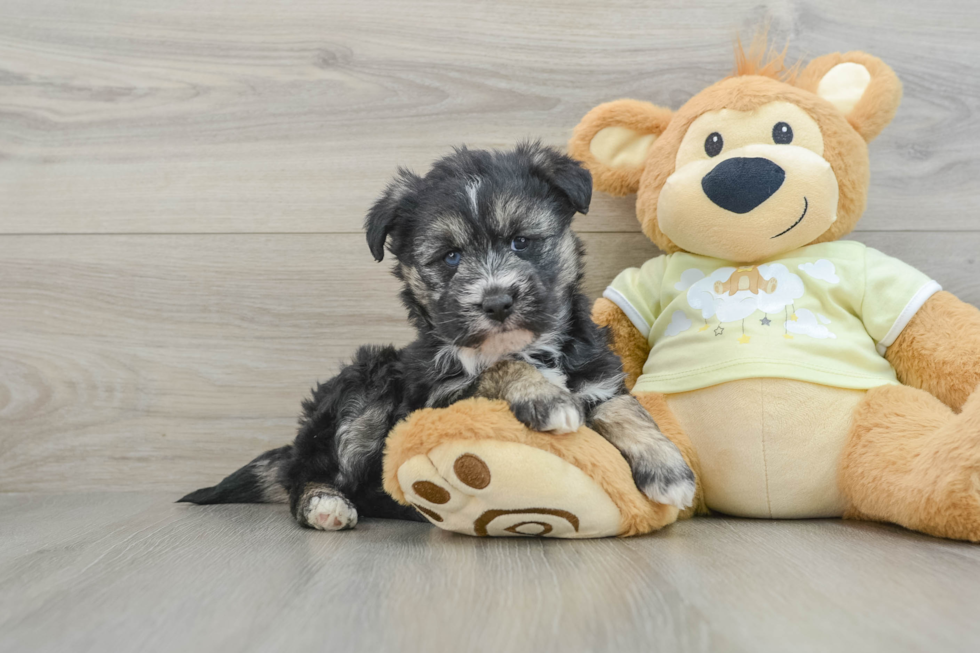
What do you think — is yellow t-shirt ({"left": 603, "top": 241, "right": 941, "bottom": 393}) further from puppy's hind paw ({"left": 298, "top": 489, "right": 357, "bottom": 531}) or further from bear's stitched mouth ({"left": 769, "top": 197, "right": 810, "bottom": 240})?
puppy's hind paw ({"left": 298, "top": 489, "right": 357, "bottom": 531})

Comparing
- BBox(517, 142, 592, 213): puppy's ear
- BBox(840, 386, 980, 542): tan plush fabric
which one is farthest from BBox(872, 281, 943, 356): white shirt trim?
BBox(517, 142, 592, 213): puppy's ear

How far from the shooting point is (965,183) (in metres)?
2.34

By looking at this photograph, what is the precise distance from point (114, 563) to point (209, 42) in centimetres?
176

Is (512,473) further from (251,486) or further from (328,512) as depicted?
(251,486)

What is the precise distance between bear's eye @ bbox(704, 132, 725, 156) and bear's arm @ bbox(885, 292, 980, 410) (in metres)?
0.65

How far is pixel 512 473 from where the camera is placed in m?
1.42

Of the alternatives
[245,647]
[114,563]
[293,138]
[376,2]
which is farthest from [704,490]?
[376,2]

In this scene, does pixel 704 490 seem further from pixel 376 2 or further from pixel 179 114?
pixel 179 114

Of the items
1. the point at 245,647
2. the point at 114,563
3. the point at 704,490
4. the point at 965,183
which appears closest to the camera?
the point at 245,647

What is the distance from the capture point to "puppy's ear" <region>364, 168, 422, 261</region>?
1790 mm

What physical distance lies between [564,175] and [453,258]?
35 centimetres

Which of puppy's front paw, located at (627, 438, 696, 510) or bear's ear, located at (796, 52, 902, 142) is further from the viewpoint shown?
bear's ear, located at (796, 52, 902, 142)

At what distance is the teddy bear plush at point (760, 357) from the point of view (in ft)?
4.78

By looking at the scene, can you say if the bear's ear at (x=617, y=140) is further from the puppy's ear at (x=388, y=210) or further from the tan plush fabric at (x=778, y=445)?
the tan plush fabric at (x=778, y=445)
